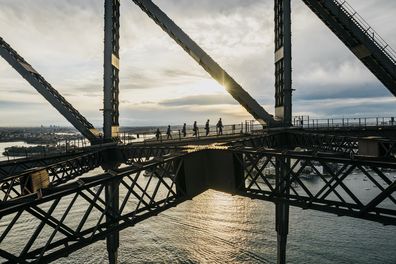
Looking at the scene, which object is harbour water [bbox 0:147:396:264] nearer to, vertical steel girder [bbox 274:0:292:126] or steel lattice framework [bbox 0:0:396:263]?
steel lattice framework [bbox 0:0:396:263]

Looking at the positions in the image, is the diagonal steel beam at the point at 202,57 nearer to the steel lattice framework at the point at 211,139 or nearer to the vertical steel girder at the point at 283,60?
the steel lattice framework at the point at 211,139

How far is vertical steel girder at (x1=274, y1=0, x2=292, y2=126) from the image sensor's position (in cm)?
2917

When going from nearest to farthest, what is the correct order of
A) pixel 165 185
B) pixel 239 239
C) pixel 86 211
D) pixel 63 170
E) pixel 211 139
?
pixel 86 211 → pixel 165 185 → pixel 63 170 → pixel 211 139 → pixel 239 239

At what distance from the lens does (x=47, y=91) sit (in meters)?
23.7

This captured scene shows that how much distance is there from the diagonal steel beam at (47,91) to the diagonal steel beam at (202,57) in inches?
445

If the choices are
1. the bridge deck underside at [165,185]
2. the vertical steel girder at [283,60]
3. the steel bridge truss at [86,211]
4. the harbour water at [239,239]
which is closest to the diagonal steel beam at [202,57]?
the vertical steel girder at [283,60]

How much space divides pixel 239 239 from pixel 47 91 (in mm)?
32728

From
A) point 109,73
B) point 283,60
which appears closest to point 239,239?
point 283,60

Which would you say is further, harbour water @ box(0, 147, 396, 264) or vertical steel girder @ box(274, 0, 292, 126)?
harbour water @ box(0, 147, 396, 264)

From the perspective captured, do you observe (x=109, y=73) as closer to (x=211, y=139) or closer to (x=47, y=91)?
(x=47, y=91)

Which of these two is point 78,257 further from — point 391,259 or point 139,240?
point 391,259

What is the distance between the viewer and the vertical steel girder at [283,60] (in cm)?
2917

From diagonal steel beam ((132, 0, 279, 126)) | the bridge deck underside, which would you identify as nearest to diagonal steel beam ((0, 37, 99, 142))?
the bridge deck underside

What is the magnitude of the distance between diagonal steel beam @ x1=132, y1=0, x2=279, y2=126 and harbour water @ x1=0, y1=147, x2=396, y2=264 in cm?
1998
